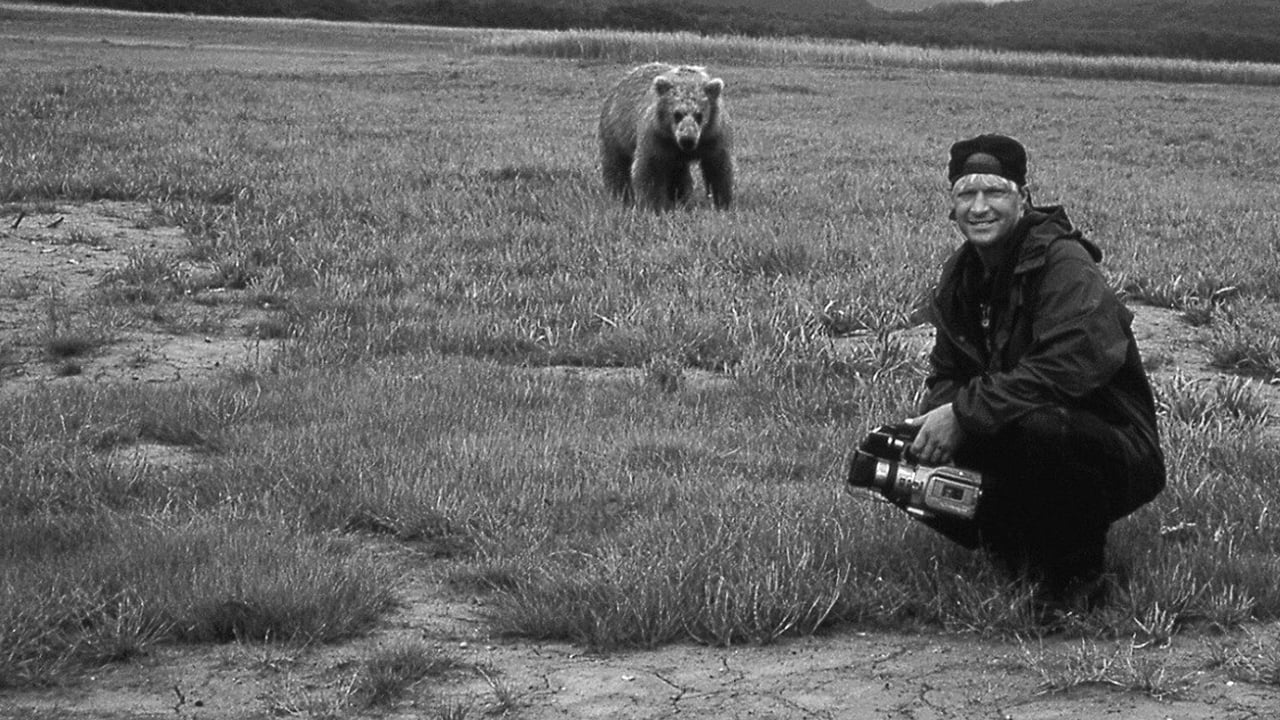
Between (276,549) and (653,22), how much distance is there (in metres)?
57.7

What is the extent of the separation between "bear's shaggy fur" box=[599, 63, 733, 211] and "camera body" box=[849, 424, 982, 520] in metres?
7.22

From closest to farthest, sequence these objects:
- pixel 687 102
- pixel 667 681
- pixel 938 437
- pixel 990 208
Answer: pixel 667 681 < pixel 938 437 < pixel 990 208 < pixel 687 102

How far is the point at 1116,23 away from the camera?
3536 inches

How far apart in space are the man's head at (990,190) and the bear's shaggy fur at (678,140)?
7044mm

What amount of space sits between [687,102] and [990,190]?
7.47 metres

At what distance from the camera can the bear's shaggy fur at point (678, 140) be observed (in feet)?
37.7

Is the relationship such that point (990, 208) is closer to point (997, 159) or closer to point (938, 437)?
point (997, 159)

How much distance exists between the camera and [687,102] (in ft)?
37.7

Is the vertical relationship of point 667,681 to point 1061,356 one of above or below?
below

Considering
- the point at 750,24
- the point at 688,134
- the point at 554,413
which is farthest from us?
the point at 750,24

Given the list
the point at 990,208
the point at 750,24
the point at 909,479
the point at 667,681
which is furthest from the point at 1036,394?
the point at 750,24

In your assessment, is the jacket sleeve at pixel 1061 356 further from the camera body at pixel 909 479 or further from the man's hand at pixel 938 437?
the camera body at pixel 909 479

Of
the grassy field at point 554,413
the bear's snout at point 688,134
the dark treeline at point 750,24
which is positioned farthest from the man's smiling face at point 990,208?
the dark treeline at point 750,24

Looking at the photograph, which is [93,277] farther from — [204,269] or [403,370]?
[403,370]
